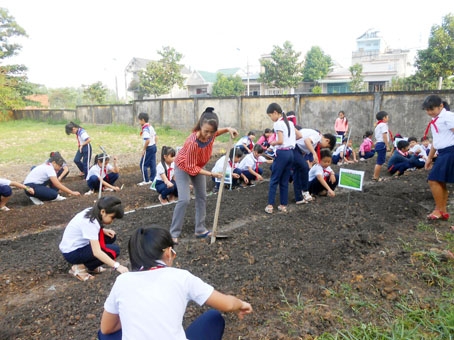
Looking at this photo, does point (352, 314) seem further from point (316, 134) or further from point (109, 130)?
point (109, 130)

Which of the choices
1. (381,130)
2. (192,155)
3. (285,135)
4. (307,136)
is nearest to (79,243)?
(192,155)

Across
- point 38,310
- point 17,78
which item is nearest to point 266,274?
point 38,310

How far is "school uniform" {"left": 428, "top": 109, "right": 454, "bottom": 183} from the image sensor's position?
4562mm

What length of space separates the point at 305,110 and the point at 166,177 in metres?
9.24

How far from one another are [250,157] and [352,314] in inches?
203

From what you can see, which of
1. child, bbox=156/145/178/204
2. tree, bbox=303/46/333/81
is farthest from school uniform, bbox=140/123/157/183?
tree, bbox=303/46/333/81

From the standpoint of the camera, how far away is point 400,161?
8.20 metres

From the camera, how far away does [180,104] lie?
62.7 feet

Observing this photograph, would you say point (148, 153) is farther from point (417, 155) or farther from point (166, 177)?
point (417, 155)

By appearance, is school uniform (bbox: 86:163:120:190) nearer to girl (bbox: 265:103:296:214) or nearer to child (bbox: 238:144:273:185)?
child (bbox: 238:144:273:185)

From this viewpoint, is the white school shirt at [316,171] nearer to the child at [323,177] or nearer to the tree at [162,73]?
the child at [323,177]

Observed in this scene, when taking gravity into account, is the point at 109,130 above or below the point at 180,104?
below

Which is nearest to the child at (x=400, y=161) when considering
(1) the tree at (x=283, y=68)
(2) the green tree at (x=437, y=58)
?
(2) the green tree at (x=437, y=58)

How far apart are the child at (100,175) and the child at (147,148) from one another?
0.75m
